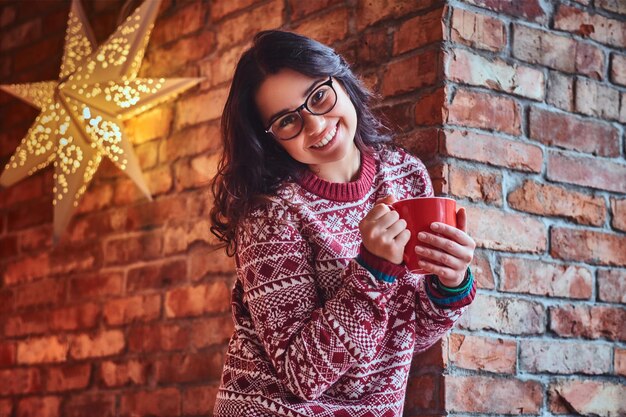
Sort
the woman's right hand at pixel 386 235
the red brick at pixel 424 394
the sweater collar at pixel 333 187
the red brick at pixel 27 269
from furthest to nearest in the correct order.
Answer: the red brick at pixel 27 269, the red brick at pixel 424 394, the sweater collar at pixel 333 187, the woman's right hand at pixel 386 235

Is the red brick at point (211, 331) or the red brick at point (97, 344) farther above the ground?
the red brick at point (211, 331)

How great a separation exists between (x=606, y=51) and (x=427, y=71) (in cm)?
48

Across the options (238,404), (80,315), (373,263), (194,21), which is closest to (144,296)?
(80,315)

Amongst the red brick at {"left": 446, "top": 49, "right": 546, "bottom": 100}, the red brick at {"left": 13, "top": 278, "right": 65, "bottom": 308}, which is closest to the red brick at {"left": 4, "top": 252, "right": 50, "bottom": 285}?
the red brick at {"left": 13, "top": 278, "right": 65, "bottom": 308}

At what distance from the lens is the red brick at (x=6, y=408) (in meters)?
2.88

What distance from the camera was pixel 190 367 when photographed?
2.31 m

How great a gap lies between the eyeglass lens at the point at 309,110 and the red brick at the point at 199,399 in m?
0.90

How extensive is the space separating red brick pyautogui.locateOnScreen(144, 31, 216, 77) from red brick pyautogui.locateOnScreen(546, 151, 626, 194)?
940 mm

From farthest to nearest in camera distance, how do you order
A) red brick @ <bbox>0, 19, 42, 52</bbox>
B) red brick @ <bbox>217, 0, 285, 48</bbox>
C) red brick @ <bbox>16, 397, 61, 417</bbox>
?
red brick @ <bbox>0, 19, 42, 52</bbox>, red brick @ <bbox>16, 397, 61, 417</bbox>, red brick @ <bbox>217, 0, 285, 48</bbox>

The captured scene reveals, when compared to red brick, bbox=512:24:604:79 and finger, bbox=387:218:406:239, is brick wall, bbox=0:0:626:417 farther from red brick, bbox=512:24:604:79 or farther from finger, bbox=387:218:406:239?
finger, bbox=387:218:406:239

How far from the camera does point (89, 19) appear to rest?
2809 millimetres

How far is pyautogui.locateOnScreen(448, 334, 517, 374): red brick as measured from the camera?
1732 mm

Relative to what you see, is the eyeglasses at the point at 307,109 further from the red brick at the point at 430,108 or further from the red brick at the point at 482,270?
the red brick at the point at 482,270

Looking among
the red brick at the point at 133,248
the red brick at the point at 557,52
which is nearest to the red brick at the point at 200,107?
the red brick at the point at 133,248
